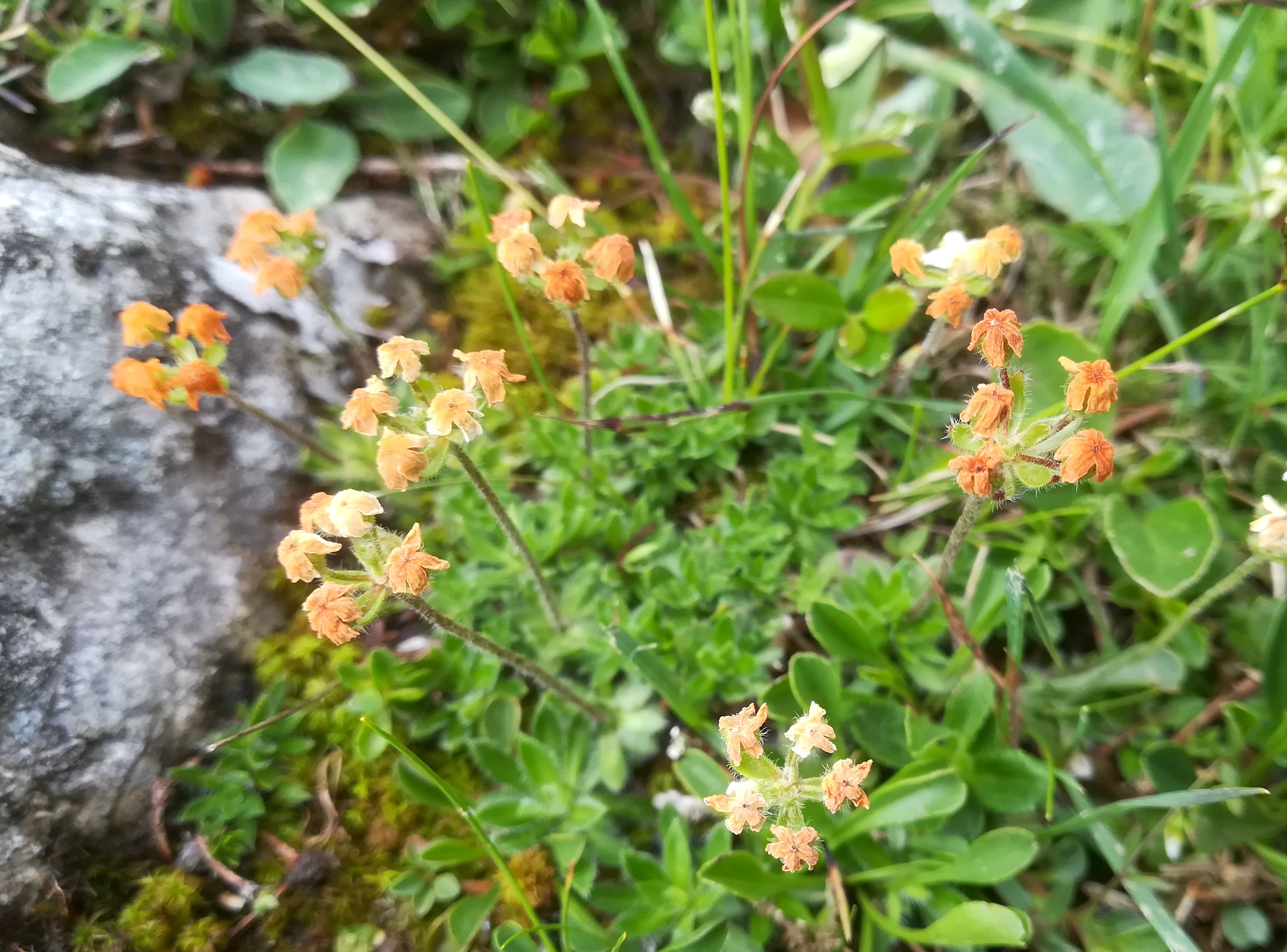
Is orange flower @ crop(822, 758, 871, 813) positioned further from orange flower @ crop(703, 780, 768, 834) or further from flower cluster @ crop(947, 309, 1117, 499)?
flower cluster @ crop(947, 309, 1117, 499)

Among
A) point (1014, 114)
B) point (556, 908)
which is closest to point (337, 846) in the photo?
point (556, 908)

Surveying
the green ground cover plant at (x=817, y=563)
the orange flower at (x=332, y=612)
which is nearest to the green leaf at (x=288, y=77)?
the green ground cover plant at (x=817, y=563)

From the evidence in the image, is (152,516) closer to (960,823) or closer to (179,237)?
(179,237)

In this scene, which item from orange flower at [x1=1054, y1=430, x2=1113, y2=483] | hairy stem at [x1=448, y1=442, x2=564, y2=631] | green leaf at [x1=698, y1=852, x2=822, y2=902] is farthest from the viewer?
green leaf at [x1=698, y1=852, x2=822, y2=902]

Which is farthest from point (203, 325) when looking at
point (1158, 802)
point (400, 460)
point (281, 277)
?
point (1158, 802)

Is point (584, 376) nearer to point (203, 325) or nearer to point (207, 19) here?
point (203, 325)

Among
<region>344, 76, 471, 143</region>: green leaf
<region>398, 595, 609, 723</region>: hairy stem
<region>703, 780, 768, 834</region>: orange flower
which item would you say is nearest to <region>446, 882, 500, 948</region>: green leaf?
<region>398, 595, 609, 723</region>: hairy stem

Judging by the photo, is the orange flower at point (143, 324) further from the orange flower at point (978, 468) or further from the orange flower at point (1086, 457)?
the orange flower at point (1086, 457)
